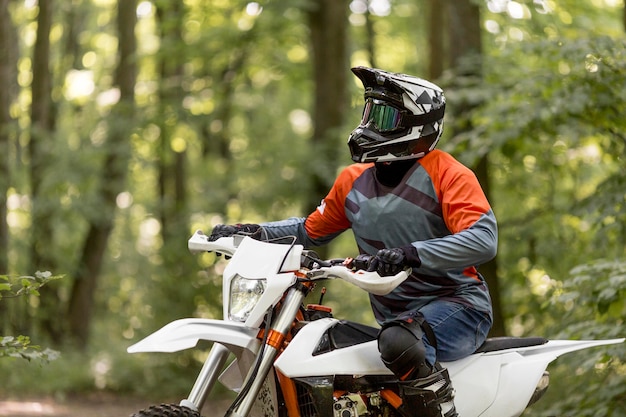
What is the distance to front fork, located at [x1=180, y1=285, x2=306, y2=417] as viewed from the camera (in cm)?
355

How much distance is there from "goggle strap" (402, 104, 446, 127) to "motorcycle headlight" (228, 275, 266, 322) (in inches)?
41.3

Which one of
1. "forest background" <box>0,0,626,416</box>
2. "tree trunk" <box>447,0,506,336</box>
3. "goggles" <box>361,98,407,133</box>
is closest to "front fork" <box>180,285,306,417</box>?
"goggles" <box>361,98,407,133</box>

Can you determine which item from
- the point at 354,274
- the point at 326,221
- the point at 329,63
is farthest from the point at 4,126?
the point at 354,274

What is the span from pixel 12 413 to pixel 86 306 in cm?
688

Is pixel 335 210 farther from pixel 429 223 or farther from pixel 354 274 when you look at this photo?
pixel 354 274

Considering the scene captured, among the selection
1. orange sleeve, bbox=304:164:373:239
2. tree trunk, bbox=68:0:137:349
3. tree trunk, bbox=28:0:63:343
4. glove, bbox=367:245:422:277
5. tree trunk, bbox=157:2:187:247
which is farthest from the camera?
tree trunk, bbox=68:0:137:349

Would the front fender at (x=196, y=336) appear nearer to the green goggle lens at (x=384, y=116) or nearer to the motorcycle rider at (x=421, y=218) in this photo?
the motorcycle rider at (x=421, y=218)

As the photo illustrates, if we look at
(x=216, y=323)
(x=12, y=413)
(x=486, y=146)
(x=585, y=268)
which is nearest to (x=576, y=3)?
(x=486, y=146)

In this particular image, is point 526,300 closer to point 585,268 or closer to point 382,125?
point 585,268

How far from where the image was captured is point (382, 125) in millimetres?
4188

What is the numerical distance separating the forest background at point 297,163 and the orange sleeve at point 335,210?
4.67 ft

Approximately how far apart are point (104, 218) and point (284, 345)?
1189cm

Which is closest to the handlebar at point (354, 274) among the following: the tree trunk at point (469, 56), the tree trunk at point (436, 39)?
the tree trunk at point (469, 56)

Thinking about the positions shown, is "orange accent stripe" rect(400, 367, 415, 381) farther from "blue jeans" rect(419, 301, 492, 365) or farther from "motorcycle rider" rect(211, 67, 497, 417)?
"blue jeans" rect(419, 301, 492, 365)
